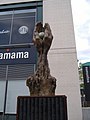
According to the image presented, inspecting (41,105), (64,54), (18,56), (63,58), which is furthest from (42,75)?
(18,56)

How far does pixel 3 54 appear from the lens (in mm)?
8875

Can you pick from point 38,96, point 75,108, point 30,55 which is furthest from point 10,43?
point 38,96

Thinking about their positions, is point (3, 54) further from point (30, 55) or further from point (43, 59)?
point (43, 59)

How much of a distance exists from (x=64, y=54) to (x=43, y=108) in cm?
511

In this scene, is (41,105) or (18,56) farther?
(18,56)

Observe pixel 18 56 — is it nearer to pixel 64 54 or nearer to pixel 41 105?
pixel 64 54

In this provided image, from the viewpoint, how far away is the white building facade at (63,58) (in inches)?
295

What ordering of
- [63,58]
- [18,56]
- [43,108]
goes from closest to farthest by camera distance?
[43,108] < [63,58] < [18,56]

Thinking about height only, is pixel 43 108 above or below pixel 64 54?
below

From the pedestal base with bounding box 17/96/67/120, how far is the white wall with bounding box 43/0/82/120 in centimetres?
403

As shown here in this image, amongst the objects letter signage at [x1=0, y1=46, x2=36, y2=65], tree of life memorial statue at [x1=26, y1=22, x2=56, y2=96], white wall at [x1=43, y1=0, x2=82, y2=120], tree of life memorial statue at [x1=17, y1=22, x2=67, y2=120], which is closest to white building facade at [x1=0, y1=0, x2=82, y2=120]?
white wall at [x1=43, y1=0, x2=82, y2=120]

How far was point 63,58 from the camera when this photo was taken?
829cm

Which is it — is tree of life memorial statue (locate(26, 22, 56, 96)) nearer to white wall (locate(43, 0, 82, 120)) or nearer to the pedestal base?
the pedestal base

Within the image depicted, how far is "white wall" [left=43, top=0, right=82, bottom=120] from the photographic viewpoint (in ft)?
24.5
